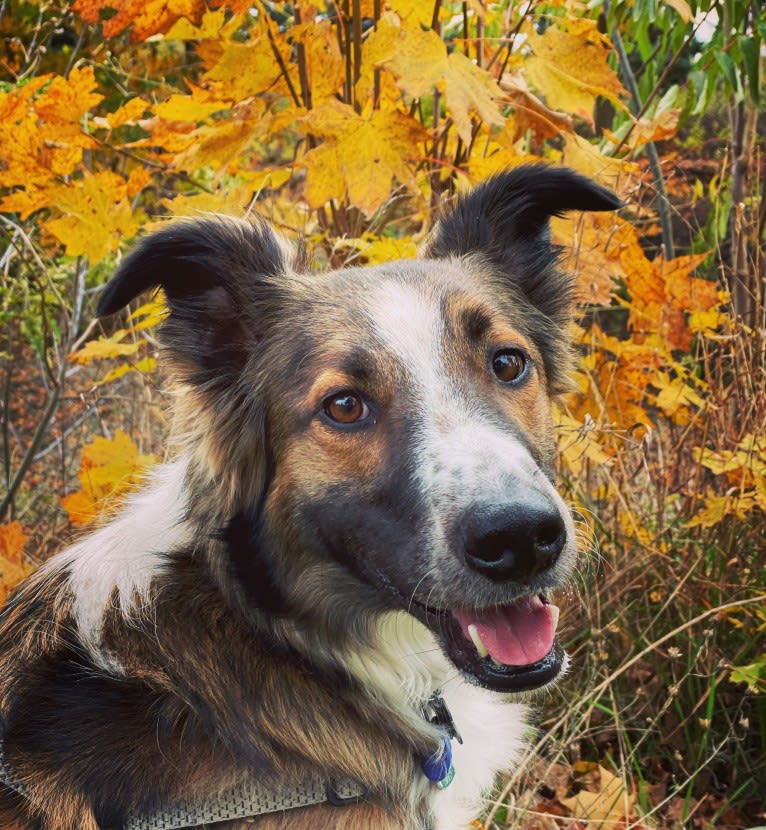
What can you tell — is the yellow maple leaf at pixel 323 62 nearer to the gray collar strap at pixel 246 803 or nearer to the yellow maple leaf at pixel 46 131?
the yellow maple leaf at pixel 46 131

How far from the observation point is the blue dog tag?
2.51m

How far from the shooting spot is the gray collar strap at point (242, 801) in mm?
2154

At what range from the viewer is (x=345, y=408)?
7.97 feet

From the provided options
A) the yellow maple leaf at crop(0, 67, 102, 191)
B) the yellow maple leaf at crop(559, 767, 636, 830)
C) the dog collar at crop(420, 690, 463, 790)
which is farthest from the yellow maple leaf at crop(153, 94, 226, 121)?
the yellow maple leaf at crop(559, 767, 636, 830)

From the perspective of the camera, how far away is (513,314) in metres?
2.79

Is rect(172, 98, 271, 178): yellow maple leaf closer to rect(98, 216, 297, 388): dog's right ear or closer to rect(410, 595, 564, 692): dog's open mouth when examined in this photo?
rect(98, 216, 297, 388): dog's right ear

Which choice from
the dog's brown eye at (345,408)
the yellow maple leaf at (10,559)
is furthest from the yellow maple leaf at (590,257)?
the yellow maple leaf at (10,559)

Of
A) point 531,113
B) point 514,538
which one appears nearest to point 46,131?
point 531,113

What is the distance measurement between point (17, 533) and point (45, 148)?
1538mm

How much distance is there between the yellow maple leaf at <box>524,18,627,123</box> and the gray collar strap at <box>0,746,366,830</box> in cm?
243

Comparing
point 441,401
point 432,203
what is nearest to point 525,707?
point 441,401

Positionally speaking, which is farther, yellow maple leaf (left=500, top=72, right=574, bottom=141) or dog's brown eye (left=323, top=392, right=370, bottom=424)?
yellow maple leaf (left=500, top=72, right=574, bottom=141)

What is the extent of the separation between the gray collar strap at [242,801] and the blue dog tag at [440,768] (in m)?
0.24

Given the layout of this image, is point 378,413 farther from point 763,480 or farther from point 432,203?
point 432,203
